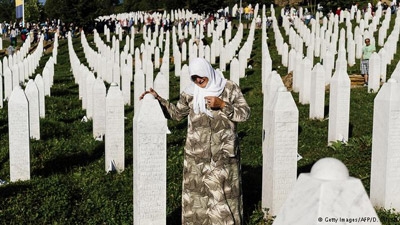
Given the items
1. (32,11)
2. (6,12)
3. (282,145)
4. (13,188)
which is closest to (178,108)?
(282,145)

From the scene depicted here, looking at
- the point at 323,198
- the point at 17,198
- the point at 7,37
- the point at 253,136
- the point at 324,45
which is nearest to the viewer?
the point at 323,198

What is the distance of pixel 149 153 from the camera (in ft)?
16.0

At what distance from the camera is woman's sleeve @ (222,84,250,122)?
16.1ft

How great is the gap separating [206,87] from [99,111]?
18.3ft

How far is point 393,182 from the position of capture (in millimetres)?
5801

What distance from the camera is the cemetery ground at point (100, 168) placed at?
6098mm

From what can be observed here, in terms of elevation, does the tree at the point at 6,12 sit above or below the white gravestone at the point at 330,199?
above

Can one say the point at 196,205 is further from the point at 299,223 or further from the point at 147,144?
the point at 299,223

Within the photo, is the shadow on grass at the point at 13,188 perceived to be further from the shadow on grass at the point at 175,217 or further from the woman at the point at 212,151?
the woman at the point at 212,151

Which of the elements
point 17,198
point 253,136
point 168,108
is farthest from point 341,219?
point 253,136

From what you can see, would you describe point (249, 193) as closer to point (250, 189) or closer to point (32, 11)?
point (250, 189)

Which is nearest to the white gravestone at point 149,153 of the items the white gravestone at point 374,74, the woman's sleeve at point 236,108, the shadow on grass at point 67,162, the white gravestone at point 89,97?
the woman's sleeve at point 236,108

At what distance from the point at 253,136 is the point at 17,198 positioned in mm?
4852

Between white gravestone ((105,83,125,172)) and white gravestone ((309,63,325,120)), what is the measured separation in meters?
4.69
